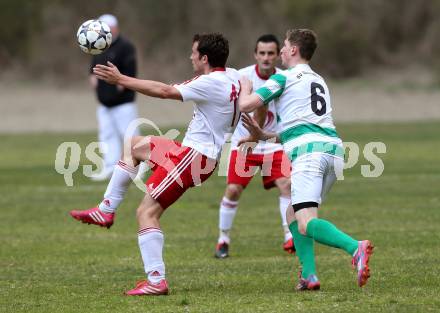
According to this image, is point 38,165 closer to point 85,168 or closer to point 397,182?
point 85,168

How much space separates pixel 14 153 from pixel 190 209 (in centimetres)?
960

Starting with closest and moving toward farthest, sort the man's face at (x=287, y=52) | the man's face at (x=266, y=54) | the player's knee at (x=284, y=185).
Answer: the man's face at (x=287, y=52)
the man's face at (x=266, y=54)
the player's knee at (x=284, y=185)

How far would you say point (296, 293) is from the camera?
8359mm

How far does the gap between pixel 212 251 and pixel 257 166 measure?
1.02 metres

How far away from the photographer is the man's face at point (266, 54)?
1090 centimetres

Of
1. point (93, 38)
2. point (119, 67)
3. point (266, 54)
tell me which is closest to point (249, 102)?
point (93, 38)

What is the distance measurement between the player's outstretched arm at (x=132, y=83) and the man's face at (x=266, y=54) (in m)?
2.89

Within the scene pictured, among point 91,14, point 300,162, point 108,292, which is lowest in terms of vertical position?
point 108,292

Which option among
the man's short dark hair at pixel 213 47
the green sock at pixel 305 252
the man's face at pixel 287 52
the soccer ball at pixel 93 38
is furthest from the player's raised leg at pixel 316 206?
the soccer ball at pixel 93 38

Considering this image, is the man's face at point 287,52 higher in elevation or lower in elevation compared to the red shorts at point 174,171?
higher

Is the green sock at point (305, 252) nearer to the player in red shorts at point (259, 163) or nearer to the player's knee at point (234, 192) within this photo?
the player in red shorts at point (259, 163)

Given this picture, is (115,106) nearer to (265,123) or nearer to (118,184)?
(265,123)

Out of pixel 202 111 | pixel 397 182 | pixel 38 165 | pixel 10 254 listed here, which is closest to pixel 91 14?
pixel 38 165

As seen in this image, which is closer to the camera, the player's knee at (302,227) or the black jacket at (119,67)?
the player's knee at (302,227)
